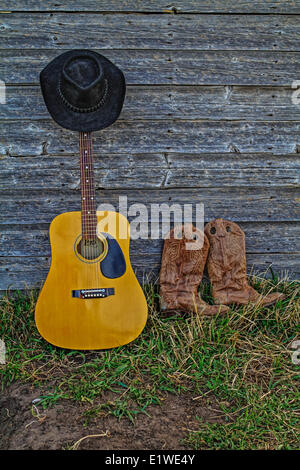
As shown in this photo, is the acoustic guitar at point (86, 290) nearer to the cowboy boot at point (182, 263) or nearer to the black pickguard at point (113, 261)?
the black pickguard at point (113, 261)

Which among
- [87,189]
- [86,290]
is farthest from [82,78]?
[86,290]

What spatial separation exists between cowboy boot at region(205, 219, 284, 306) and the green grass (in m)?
0.12

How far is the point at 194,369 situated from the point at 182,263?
816mm

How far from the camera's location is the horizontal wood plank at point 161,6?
2674 mm

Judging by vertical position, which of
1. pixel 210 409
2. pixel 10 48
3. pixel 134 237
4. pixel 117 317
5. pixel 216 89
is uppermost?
pixel 10 48

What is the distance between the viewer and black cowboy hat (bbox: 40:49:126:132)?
7.54 ft

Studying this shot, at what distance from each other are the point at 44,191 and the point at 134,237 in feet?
2.49

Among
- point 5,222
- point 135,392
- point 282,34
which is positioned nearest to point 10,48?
point 5,222

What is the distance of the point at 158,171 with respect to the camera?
2.98 meters

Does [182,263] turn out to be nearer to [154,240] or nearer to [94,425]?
[154,240]

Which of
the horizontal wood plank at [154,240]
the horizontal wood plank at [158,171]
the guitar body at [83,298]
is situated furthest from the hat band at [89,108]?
the horizontal wood plank at [154,240]

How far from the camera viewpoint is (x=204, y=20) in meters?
2.77

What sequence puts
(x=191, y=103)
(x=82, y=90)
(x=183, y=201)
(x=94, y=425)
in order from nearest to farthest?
(x=94, y=425)
(x=82, y=90)
(x=191, y=103)
(x=183, y=201)

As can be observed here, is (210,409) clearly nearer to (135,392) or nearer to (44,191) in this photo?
(135,392)
